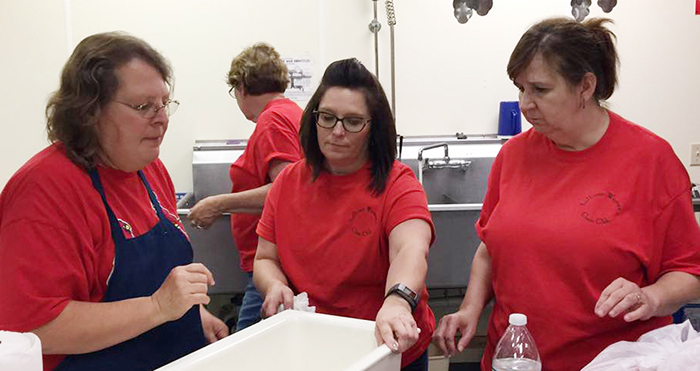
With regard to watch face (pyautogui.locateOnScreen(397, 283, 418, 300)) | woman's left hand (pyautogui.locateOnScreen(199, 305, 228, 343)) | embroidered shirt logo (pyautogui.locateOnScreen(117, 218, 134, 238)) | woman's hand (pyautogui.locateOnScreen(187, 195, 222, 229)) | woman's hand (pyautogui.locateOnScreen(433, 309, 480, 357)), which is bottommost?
woman's left hand (pyautogui.locateOnScreen(199, 305, 228, 343))

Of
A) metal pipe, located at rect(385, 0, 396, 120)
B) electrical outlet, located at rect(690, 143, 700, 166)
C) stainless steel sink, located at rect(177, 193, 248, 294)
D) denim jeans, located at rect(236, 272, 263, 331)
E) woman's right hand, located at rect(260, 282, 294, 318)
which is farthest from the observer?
electrical outlet, located at rect(690, 143, 700, 166)

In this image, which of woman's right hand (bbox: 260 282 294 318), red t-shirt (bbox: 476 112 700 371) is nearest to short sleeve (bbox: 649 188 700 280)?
red t-shirt (bbox: 476 112 700 371)

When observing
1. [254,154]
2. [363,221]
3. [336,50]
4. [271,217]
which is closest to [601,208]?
[363,221]

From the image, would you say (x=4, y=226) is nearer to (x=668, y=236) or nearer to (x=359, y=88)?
(x=359, y=88)

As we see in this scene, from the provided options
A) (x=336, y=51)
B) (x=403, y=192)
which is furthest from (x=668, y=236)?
(x=336, y=51)

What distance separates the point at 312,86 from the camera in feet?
9.86

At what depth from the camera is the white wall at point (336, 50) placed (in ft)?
9.58

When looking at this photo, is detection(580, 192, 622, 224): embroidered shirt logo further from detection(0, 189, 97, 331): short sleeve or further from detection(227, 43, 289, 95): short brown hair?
detection(227, 43, 289, 95): short brown hair

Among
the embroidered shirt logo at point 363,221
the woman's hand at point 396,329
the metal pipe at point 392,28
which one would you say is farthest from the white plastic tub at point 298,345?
the metal pipe at point 392,28

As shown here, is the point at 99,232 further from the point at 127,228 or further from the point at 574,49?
the point at 574,49

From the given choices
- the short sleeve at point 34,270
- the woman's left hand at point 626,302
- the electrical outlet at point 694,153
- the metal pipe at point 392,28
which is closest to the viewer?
the short sleeve at point 34,270

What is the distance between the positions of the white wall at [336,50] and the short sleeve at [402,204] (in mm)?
1609

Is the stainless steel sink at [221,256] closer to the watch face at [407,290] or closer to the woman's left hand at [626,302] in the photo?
the watch face at [407,290]

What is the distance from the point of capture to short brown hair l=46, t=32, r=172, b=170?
3.80ft
